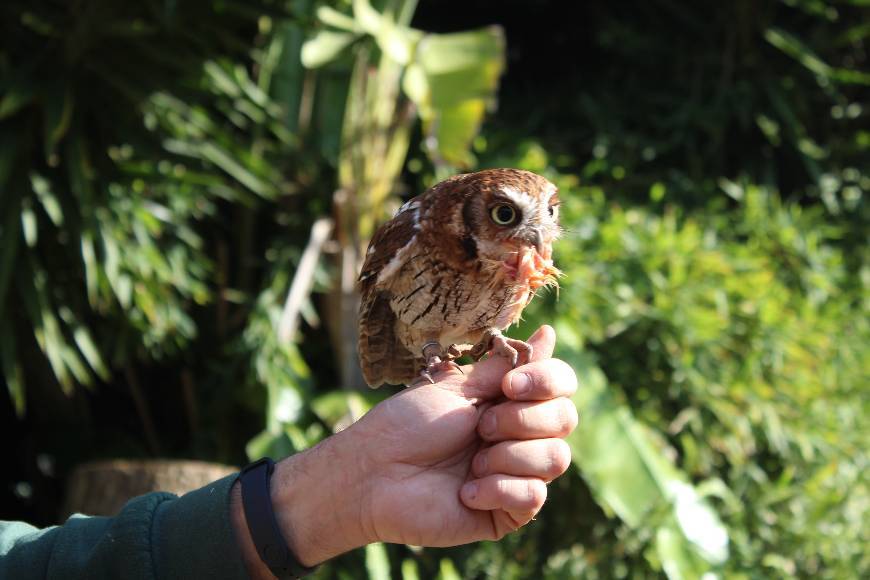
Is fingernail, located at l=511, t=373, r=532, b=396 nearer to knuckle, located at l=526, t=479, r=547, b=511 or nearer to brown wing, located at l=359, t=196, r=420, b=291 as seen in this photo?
knuckle, located at l=526, t=479, r=547, b=511

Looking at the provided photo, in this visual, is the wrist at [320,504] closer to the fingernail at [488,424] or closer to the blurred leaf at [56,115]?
the fingernail at [488,424]

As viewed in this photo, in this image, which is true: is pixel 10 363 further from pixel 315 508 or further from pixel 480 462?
pixel 480 462

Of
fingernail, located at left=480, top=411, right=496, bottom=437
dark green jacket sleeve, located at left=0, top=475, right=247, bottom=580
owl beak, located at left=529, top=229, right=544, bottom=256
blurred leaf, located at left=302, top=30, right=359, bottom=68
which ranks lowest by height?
blurred leaf, located at left=302, top=30, right=359, bottom=68

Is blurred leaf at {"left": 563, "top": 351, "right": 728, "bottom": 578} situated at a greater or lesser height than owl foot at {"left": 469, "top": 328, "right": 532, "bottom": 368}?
lesser

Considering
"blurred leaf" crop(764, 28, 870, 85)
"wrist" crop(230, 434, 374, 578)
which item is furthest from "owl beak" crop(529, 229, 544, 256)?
"blurred leaf" crop(764, 28, 870, 85)

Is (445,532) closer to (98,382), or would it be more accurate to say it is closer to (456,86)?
(456,86)

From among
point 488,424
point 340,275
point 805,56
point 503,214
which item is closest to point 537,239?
point 503,214
